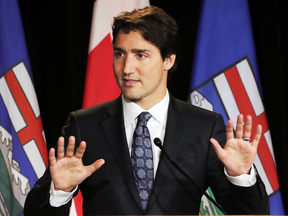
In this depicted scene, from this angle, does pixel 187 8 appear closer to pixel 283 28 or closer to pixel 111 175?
pixel 283 28

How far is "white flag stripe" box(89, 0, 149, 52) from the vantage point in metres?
2.42

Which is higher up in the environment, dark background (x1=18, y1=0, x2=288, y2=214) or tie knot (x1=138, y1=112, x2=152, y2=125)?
dark background (x1=18, y1=0, x2=288, y2=214)

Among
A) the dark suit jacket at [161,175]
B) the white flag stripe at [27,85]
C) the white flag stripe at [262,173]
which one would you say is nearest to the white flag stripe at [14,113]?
the white flag stripe at [27,85]

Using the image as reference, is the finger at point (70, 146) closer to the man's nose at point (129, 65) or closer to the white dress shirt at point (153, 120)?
the white dress shirt at point (153, 120)

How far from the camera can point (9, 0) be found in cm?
242

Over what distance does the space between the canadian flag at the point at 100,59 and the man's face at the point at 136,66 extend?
83cm

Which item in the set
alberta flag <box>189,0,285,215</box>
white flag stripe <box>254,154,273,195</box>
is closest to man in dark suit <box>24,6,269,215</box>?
alberta flag <box>189,0,285,215</box>

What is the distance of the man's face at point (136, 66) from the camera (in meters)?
1.55

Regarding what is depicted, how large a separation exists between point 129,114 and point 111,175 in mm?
316

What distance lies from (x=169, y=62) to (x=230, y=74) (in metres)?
0.83

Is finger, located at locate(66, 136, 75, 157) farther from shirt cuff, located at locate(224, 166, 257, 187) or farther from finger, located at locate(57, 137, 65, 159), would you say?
shirt cuff, located at locate(224, 166, 257, 187)

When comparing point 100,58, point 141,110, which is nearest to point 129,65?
point 141,110

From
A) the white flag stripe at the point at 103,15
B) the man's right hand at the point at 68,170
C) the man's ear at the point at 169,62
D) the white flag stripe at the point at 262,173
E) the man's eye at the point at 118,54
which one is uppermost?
the white flag stripe at the point at 103,15

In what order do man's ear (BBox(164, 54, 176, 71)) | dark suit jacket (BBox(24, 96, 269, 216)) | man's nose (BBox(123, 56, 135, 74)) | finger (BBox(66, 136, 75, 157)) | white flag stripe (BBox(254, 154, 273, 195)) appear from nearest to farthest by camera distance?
finger (BBox(66, 136, 75, 157)), dark suit jacket (BBox(24, 96, 269, 216)), man's nose (BBox(123, 56, 135, 74)), man's ear (BBox(164, 54, 176, 71)), white flag stripe (BBox(254, 154, 273, 195))
